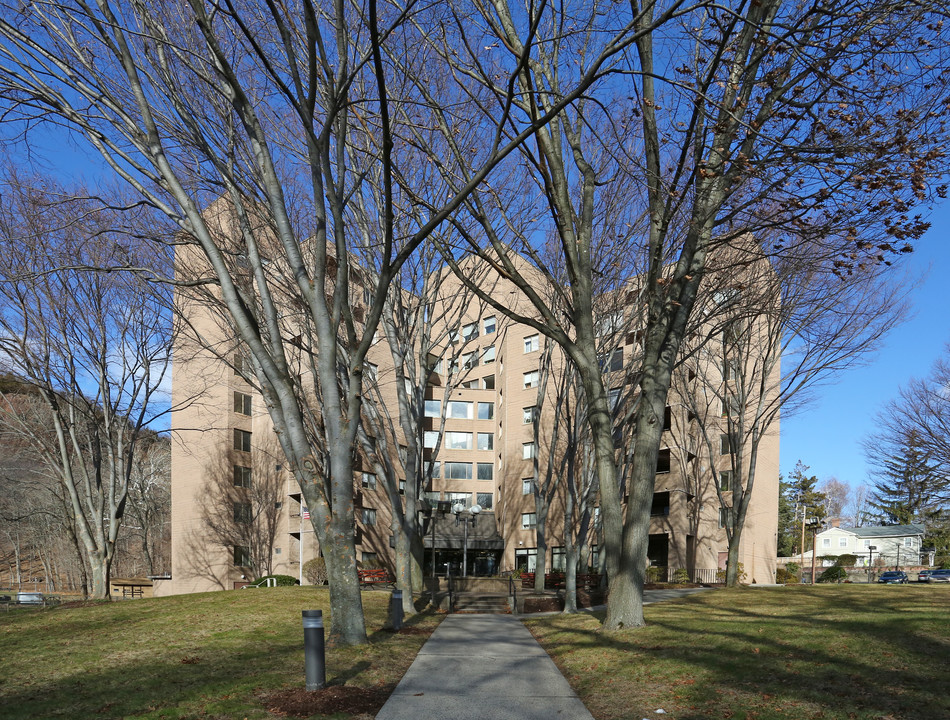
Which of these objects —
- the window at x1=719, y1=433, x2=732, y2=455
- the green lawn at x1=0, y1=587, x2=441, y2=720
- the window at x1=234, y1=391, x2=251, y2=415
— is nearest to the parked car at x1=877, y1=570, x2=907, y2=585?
the window at x1=719, y1=433, x2=732, y2=455

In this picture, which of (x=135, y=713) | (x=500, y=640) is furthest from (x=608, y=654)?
(x=135, y=713)

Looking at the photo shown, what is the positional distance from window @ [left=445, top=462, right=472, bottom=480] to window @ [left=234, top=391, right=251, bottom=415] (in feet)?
47.6

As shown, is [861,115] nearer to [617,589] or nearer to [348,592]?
[617,589]

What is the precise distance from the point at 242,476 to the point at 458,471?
50.8 ft

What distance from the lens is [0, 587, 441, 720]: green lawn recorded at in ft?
26.6

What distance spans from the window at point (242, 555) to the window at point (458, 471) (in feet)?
49.2

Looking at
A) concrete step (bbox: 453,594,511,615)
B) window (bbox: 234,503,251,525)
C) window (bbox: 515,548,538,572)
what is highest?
window (bbox: 234,503,251,525)

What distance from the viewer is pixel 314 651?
8.62m

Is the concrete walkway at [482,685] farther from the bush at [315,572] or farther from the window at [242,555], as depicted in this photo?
the window at [242,555]

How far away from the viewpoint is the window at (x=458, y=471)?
50.8 m

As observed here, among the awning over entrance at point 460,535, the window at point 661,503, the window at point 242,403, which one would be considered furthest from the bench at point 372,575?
the window at point 661,503

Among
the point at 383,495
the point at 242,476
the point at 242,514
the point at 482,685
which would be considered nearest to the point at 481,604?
the point at 383,495

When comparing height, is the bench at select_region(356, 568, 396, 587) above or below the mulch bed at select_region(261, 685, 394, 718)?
below

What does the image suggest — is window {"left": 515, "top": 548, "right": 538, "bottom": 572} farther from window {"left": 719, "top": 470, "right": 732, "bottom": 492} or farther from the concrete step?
the concrete step
